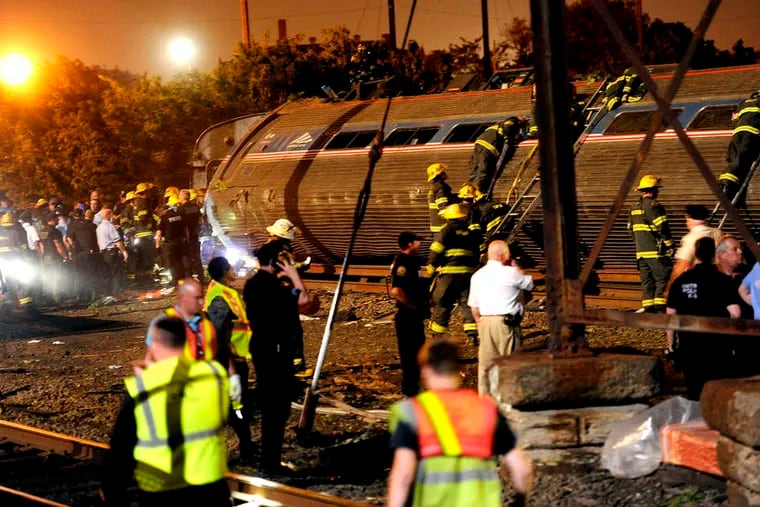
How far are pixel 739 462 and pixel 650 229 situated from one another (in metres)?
7.49

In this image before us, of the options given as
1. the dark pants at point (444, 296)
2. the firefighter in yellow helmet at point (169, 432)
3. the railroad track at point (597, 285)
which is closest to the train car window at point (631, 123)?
the railroad track at point (597, 285)

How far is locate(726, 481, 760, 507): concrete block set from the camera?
6.41 metres

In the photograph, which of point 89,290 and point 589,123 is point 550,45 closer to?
point 589,123

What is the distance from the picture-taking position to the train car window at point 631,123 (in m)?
16.0

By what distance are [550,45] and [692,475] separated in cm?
311

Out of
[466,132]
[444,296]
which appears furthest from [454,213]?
[466,132]

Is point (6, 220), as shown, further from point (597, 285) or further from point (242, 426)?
point (242, 426)

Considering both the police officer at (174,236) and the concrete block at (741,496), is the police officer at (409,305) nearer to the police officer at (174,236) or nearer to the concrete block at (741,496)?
the concrete block at (741,496)

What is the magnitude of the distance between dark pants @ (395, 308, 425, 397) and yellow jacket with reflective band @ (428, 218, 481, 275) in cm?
201

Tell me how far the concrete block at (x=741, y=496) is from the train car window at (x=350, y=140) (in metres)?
14.0

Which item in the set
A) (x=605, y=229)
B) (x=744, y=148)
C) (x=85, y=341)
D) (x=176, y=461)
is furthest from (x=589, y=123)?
(x=176, y=461)

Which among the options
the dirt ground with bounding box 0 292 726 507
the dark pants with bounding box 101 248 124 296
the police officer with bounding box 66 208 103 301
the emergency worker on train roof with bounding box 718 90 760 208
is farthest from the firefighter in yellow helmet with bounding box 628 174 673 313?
the police officer with bounding box 66 208 103 301

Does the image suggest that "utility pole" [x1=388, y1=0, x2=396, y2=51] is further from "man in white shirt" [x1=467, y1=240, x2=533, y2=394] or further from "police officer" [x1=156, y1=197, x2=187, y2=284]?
"man in white shirt" [x1=467, y1=240, x2=533, y2=394]

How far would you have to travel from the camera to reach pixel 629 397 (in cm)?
769
